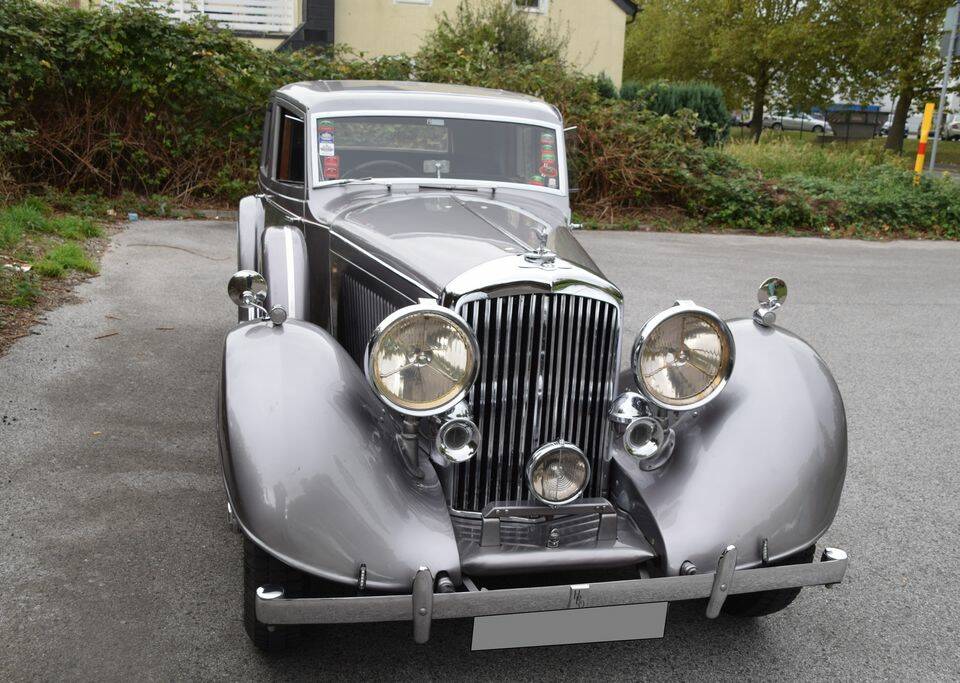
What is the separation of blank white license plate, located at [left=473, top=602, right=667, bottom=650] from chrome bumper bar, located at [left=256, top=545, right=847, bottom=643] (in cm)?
6

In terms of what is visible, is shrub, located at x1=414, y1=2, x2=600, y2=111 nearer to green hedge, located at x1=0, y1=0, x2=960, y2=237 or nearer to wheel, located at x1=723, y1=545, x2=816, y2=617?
green hedge, located at x1=0, y1=0, x2=960, y2=237

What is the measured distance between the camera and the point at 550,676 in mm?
2742

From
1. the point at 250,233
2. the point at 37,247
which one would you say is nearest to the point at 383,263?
the point at 250,233

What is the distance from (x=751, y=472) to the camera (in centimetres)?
266

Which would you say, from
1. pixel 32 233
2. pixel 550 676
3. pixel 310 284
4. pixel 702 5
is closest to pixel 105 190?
pixel 32 233

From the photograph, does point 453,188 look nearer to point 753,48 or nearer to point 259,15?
point 259,15

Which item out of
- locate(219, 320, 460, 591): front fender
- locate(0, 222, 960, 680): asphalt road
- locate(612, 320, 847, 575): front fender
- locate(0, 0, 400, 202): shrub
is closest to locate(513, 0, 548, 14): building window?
locate(0, 0, 400, 202): shrub

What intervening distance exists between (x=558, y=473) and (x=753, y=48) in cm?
2672

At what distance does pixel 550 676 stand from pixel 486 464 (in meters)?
0.71

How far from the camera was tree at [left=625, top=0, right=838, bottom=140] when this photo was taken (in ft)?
82.8

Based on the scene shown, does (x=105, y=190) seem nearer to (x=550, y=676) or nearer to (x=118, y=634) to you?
(x=118, y=634)

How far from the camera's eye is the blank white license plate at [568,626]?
235cm

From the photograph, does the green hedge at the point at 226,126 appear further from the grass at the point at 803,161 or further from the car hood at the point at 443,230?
the car hood at the point at 443,230

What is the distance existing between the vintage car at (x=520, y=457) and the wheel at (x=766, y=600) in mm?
12
